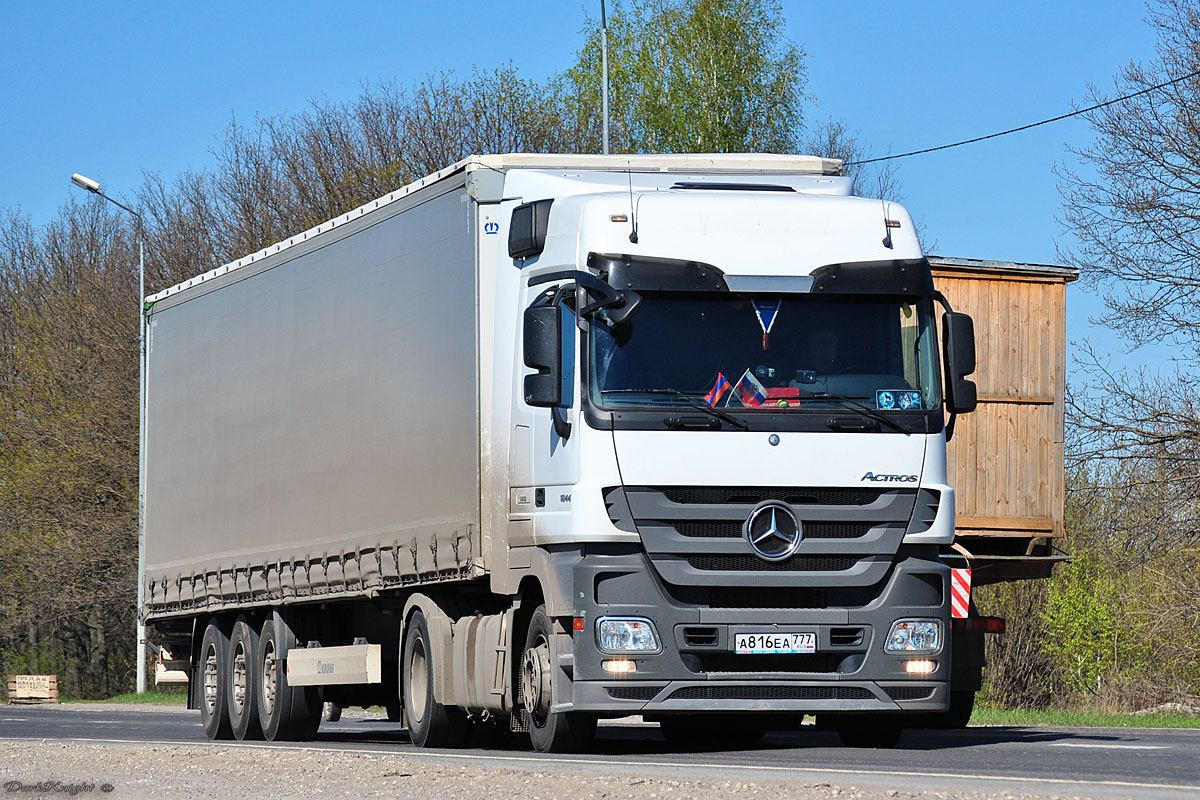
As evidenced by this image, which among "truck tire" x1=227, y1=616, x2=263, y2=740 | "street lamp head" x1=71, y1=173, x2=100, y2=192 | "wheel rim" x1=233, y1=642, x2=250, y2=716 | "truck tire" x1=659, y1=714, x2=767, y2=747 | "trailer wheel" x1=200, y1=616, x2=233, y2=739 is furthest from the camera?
"street lamp head" x1=71, y1=173, x2=100, y2=192

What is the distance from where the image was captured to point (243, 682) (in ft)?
61.9

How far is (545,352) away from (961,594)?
16.0 ft

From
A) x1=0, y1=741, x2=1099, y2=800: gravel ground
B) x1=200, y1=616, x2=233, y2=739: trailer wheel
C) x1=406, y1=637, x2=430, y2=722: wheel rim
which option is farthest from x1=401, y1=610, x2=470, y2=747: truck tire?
x1=200, y1=616, x2=233, y2=739: trailer wheel

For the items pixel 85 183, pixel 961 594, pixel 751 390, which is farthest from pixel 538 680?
pixel 85 183

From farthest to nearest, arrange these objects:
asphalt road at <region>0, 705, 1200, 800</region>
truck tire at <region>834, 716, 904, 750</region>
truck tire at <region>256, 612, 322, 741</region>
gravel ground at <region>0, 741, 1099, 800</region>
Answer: truck tire at <region>256, 612, 322, 741</region> → truck tire at <region>834, 716, 904, 750</region> → asphalt road at <region>0, 705, 1200, 800</region> → gravel ground at <region>0, 741, 1099, 800</region>

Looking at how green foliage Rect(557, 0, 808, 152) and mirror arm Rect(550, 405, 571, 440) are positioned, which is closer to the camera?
mirror arm Rect(550, 405, 571, 440)

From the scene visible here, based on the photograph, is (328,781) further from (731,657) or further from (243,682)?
(243,682)

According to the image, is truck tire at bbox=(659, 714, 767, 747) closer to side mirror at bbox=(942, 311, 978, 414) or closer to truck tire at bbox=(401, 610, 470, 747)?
truck tire at bbox=(401, 610, 470, 747)

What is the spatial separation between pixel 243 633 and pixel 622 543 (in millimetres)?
7619

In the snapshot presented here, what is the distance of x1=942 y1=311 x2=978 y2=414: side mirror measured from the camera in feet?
42.4

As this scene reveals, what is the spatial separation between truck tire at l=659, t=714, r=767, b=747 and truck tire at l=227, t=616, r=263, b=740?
438cm

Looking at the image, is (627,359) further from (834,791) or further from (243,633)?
(243,633)

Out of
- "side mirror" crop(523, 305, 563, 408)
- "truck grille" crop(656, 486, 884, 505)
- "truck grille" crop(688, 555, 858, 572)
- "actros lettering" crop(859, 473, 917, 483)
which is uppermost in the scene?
"side mirror" crop(523, 305, 563, 408)

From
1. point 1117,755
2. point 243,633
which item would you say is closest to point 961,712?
point 1117,755
